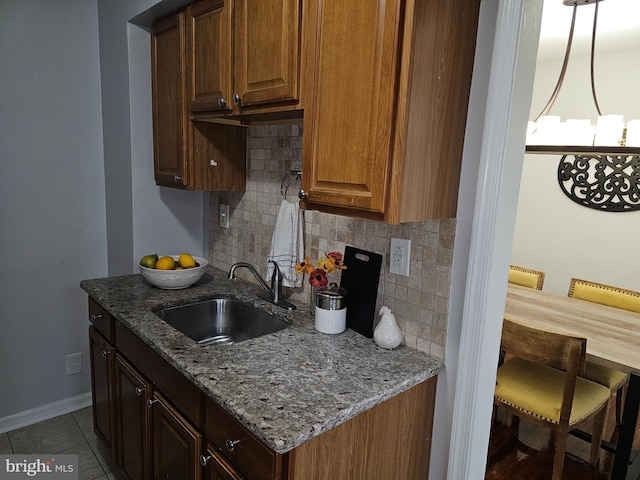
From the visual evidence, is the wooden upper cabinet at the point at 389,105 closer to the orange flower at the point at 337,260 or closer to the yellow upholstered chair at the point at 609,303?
the orange flower at the point at 337,260

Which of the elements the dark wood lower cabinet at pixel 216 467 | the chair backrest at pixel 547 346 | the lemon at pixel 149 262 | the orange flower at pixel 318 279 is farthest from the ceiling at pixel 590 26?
the dark wood lower cabinet at pixel 216 467

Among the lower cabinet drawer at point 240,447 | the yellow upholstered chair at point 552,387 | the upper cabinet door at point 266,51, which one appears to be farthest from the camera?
the yellow upholstered chair at point 552,387

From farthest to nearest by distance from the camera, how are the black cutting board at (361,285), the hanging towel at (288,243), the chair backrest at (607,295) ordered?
the chair backrest at (607,295)
the hanging towel at (288,243)
the black cutting board at (361,285)

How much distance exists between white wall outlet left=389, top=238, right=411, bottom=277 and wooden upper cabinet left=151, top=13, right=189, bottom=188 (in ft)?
3.48

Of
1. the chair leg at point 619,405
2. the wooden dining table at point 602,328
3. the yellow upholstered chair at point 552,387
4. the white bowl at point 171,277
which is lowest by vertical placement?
the chair leg at point 619,405

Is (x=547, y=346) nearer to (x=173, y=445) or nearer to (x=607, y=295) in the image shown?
(x=607, y=295)

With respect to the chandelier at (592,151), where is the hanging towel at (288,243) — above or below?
below

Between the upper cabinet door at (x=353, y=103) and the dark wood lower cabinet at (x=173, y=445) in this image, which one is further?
the dark wood lower cabinet at (x=173, y=445)

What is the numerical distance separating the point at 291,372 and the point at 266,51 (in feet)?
3.35

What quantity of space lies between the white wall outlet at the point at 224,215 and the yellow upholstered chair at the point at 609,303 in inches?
83.0

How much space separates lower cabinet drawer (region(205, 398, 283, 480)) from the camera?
103 centimetres

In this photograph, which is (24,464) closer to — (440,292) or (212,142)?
(212,142)

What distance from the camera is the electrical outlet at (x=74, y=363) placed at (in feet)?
8.27

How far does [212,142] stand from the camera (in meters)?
2.01
